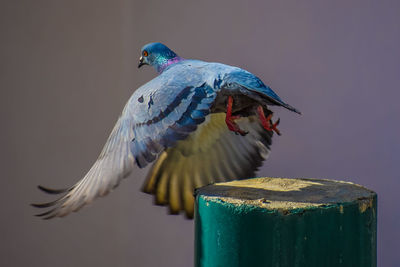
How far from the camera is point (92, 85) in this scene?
11.3ft

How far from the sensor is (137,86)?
135 inches

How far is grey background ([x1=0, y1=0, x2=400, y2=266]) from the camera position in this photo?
3.07 m

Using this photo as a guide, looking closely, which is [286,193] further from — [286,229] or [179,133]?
[179,133]

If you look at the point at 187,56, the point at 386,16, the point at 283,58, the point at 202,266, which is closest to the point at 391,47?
the point at 386,16

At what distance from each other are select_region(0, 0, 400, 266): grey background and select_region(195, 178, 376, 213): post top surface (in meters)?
1.15

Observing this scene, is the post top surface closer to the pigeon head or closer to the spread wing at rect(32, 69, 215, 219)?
the spread wing at rect(32, 69, 215, 219)

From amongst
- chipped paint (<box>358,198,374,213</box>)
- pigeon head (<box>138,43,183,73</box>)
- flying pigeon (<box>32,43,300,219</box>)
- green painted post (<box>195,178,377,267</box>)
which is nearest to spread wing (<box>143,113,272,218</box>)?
flying pigeon (<box>32,43,300,219</box>)

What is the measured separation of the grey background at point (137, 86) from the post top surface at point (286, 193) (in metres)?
1.15

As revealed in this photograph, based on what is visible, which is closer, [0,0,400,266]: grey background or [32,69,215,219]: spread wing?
[32,69,215,219]: spread wing

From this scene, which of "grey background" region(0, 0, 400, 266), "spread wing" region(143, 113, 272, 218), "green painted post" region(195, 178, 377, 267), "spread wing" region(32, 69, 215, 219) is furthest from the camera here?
"grey background" region(0, 0, 400, 266)

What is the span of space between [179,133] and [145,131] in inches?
4.3

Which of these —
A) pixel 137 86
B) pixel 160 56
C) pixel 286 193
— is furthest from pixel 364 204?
pixel 137 86

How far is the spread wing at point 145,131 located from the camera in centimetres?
185

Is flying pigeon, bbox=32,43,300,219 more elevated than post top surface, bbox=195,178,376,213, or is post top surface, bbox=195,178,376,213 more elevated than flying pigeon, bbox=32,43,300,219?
flying pigeon, bbox=32,43,300,219
